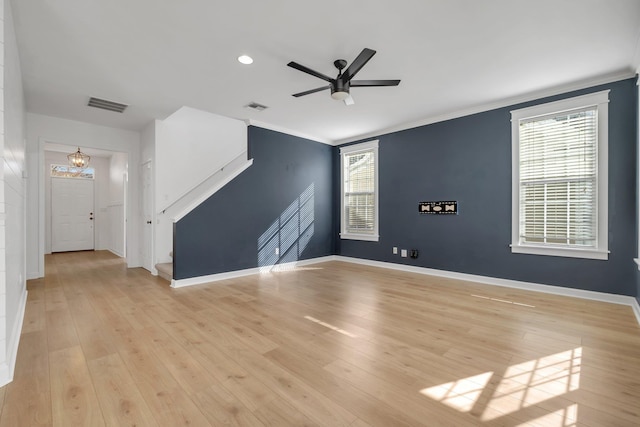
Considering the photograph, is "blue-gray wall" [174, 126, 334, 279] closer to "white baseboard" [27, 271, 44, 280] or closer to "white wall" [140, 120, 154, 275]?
"white wall" [140, 120, 154, 275]

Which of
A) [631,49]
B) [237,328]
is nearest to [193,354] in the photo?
[237,328]

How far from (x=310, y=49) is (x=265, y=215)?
306 centimetres

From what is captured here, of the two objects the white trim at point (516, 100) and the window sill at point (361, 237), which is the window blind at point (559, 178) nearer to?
the white trim at point (516, 100)

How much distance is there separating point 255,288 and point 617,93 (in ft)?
16.7

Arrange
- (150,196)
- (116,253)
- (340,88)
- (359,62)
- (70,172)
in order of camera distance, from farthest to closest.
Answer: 1. (70,172)
2. (116,253)
3. (150,196)
4. (340,88)
5. (359,62)

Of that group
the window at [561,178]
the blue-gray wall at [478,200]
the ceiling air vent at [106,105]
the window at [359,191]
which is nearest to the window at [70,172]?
the ceiling air vent at [106,105]

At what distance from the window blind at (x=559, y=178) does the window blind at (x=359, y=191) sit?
8.53 feet

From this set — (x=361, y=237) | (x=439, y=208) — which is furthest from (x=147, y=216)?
(x=439, y=208)

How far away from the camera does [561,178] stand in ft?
12.5

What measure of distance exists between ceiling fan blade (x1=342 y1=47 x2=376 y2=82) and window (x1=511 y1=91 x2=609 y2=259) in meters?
2.74

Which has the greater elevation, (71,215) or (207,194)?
(207,194)

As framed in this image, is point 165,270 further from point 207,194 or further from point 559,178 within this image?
point 559,178

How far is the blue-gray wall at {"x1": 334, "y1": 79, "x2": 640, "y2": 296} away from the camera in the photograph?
3.43m

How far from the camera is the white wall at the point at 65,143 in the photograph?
4711 millimetres
